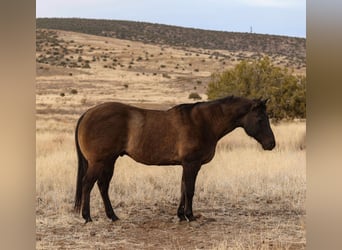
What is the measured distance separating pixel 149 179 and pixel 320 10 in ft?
5.38

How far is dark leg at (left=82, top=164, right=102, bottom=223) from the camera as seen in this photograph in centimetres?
376

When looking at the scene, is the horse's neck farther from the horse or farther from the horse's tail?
the horse's tail

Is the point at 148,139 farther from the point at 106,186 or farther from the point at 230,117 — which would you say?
the point at 230,117

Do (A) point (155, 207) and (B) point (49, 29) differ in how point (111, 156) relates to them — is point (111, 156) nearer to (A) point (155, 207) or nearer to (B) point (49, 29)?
(A) point (155, 207)

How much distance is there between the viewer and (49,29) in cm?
376

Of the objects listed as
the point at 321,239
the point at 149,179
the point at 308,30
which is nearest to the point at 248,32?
the point at 308,30

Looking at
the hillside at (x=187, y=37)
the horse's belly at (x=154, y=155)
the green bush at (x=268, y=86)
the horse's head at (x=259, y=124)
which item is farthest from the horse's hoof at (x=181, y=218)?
the hillside at (x=187, y=37)

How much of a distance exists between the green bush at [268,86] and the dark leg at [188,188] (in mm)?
497

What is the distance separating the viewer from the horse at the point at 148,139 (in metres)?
3.79

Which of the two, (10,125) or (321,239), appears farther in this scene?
(321,239)

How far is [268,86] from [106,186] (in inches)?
49.9

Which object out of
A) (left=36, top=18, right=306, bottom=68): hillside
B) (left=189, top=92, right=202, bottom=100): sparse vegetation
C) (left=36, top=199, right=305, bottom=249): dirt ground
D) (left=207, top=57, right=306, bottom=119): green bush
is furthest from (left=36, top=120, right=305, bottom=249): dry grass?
(left=36, top=18, right=306, bottom=68): hillside

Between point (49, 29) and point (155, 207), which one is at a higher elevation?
point (49, 29)


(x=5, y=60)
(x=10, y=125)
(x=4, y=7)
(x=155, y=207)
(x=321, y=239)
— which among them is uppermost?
(x=4, y=7)
